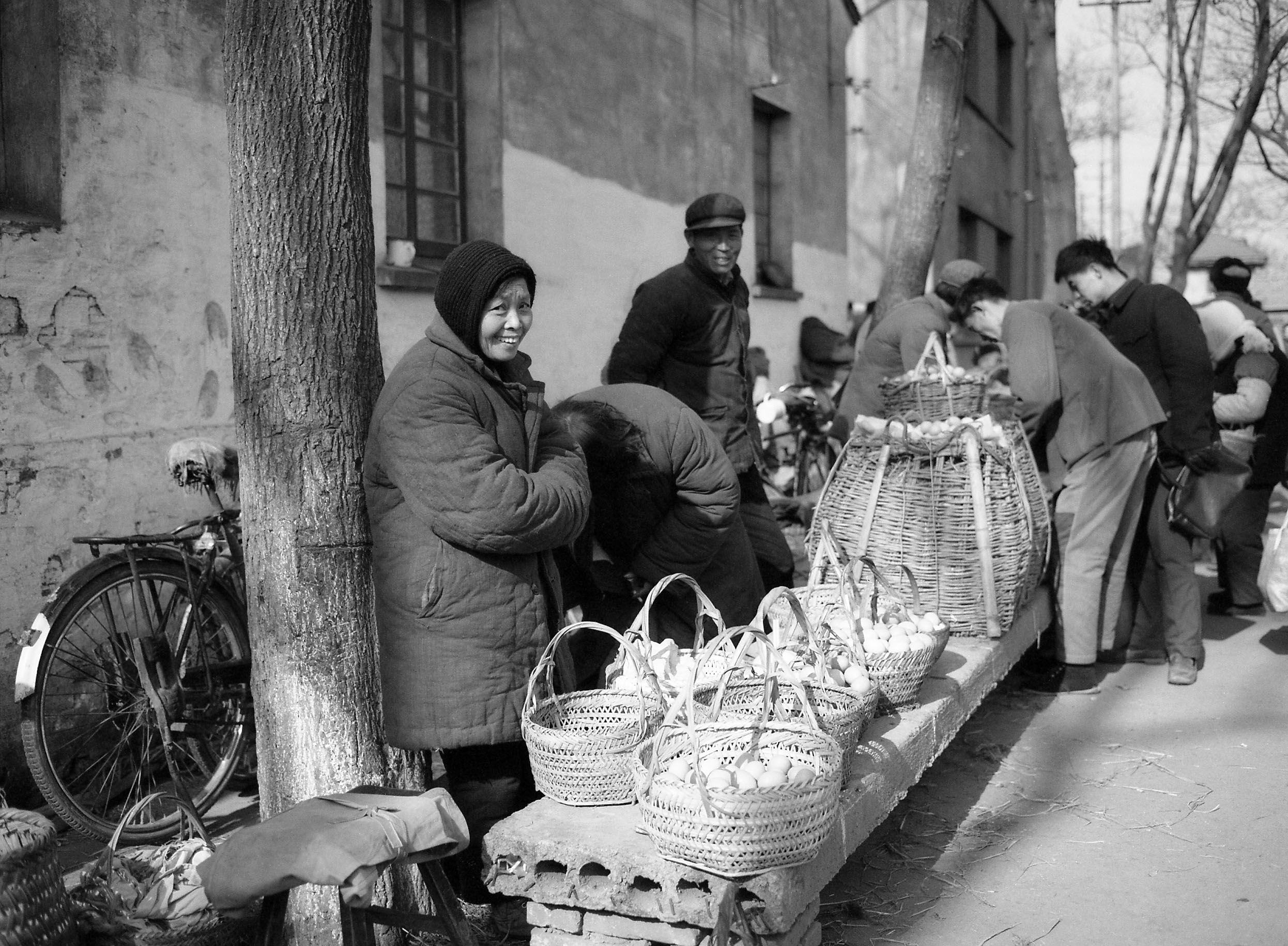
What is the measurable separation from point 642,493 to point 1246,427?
4.71 meters

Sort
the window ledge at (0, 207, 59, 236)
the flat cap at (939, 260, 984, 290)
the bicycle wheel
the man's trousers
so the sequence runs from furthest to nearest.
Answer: the flat cap at (939, 260, 984, 290) → the man's trousers → the window ledge at (0, 207, 59, 236) → the bicycle wheel

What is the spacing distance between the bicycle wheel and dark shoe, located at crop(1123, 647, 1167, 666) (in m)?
4.34

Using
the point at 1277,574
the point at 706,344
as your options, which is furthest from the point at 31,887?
the point at 1277,574

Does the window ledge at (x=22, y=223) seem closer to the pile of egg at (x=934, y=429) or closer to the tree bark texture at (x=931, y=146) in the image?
the pile of egg at (x=934, y=429)

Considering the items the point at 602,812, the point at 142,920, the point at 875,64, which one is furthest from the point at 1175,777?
the point at 875,64

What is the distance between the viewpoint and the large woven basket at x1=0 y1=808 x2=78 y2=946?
8.73ft

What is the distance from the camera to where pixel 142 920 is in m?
3.04

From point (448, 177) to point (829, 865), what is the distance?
18.5 feet

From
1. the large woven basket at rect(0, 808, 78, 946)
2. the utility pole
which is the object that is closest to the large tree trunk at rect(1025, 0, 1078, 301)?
the utility pole

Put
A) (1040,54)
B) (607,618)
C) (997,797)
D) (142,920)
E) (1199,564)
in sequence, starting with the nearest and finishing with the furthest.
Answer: (142,920) → (607,618) → (997,797) → (1199,564) → (1040,54)

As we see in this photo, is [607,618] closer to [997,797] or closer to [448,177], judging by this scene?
[997,797]

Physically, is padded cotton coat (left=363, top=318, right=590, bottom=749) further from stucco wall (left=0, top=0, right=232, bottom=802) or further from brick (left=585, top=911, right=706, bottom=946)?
stucco wall (left=0, top=0, right=232, bottom=802)

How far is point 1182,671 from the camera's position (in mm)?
5914

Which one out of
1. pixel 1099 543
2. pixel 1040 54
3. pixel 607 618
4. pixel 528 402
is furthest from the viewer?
pixel 1040 54
